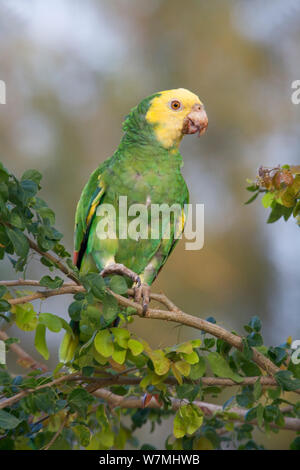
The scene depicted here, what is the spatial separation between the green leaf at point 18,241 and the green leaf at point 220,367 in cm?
44

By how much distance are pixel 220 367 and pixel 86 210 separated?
61cm

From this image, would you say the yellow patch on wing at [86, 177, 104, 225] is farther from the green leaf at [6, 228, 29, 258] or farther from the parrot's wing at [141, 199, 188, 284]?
the green leaf at [6, 228, 29, 258]

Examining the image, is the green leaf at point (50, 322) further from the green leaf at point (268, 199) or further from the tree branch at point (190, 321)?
the green leaf at point (268, 199)

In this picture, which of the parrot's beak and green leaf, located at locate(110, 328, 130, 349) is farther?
the parrot's beak

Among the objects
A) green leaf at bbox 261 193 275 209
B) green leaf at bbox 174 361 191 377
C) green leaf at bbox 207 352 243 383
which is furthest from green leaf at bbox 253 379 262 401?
green leaf at bbox 261 193 275 209

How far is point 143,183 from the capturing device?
4.84 feet

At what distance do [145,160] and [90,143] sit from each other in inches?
91.8

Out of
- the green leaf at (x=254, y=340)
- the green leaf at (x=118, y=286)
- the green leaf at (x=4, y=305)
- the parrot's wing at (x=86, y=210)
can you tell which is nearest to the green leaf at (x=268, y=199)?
the green leaf at (x=254, y=340)

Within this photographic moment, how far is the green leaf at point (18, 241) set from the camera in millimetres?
853

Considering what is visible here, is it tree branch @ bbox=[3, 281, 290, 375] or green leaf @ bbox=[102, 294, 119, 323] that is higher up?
green leaf @ bbox=[102, 294, 119, 323]

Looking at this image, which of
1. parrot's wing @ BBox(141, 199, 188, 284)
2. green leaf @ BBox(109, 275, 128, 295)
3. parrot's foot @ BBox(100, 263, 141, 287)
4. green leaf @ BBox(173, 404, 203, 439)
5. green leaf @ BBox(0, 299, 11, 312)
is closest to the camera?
green leaf @ BBox(0, 299, 11, 312)

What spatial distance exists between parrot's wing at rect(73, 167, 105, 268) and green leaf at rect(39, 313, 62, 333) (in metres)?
0.51

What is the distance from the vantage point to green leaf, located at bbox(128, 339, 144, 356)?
3.38 feet
